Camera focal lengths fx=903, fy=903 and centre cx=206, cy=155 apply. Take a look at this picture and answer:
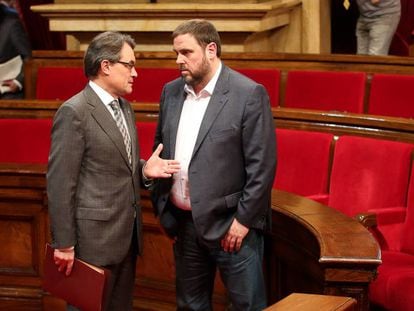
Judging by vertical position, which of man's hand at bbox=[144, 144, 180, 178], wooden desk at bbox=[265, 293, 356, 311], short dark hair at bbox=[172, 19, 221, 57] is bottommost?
wooden desk at bbox=[265, 293, 356, 311]

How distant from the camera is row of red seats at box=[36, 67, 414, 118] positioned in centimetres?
274

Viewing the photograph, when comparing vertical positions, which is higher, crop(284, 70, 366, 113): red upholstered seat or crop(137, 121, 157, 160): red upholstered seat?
crop(284, 70, 366, 113): red upholstered seat

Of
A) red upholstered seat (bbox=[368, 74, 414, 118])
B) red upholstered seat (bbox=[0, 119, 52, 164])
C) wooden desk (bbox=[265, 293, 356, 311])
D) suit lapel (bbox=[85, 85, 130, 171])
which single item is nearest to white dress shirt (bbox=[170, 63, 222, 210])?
suit lapel (bbox=[85, 85, 130, 171])

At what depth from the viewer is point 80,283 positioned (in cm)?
164

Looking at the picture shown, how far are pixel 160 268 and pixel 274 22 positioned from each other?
56.1 inches

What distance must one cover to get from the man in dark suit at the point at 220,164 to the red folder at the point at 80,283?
0.60ft

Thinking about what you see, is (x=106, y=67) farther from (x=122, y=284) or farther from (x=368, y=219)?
(x=368, y=219)

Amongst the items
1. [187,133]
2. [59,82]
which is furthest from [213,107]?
[59,82]

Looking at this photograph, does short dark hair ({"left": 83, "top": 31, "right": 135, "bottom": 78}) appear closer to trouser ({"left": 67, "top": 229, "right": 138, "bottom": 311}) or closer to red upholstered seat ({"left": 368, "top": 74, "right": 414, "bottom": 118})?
trouser ({"left": 67, "top": 229, "right": 138, "bottom": 311})

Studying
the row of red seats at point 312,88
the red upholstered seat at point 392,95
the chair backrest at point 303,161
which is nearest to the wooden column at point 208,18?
the row of red seats at point 312,88

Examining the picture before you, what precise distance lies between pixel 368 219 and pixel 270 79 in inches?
39.0

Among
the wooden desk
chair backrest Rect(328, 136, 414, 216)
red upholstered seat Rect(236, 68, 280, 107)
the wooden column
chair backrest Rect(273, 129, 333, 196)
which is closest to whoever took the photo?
the wooden desk

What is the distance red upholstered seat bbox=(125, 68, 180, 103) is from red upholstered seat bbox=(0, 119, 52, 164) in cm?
47

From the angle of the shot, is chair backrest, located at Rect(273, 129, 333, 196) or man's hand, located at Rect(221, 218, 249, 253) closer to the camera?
man's hand, located at Rect(221, 218, 249, 253)
